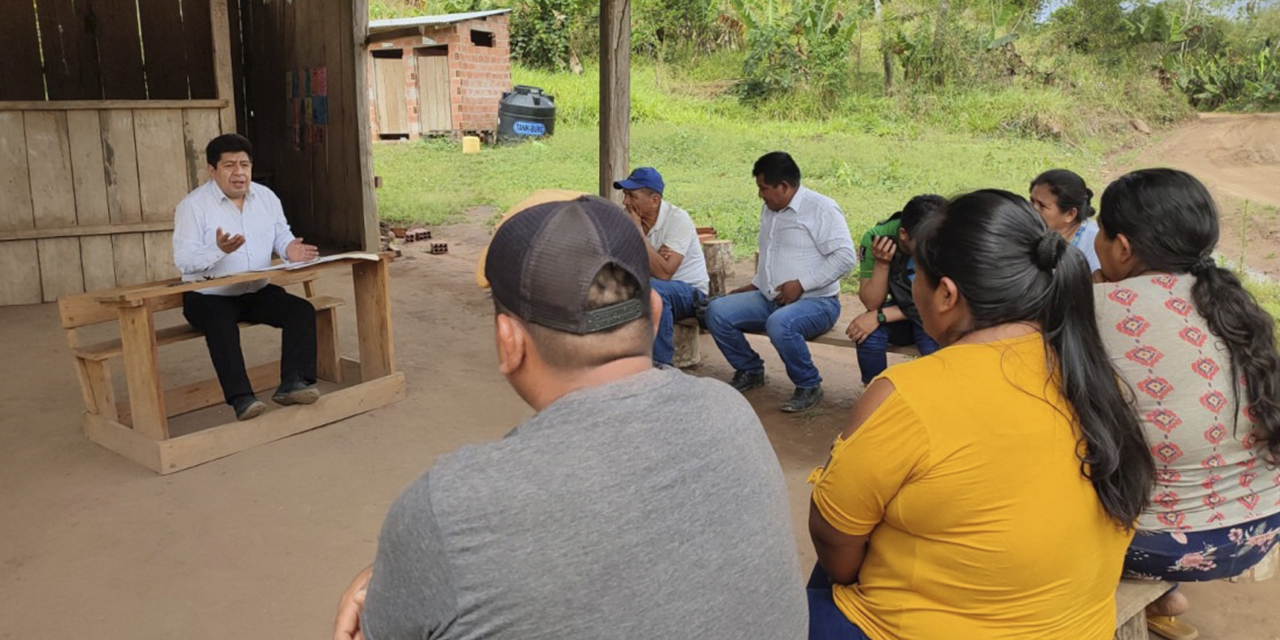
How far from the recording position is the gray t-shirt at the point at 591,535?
1.17 metres

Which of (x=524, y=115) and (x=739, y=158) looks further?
(x=524, y=115)

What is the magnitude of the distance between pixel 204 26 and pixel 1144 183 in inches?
364

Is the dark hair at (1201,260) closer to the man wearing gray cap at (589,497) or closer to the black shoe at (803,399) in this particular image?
the man wearing gray cap at (589,497)

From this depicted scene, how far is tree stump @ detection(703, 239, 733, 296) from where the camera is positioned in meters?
6.19

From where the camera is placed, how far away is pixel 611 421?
1266 mm

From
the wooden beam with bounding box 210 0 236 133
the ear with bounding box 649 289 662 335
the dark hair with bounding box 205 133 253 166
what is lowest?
the ear with bounding box 649 289 662 335

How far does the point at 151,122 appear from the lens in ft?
25.0

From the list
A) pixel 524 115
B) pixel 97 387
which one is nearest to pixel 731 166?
pixel 524 115

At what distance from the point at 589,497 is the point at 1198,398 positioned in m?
1.70

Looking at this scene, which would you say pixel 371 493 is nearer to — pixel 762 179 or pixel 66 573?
pixel 66 573

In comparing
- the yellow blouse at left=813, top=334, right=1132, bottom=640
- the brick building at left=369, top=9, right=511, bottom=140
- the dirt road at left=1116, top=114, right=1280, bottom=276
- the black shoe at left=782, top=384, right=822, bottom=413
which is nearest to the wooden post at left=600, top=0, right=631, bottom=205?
the black shoe at left=782, top=384, right=822, bottom=413

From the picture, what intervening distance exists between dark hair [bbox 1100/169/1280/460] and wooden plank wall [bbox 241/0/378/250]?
7301mm

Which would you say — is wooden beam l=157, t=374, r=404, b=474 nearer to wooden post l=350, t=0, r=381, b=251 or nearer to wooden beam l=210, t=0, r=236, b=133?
wooden beam l=210, t=0, r=236, b=133

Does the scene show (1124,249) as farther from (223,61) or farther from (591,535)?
(223,61)
